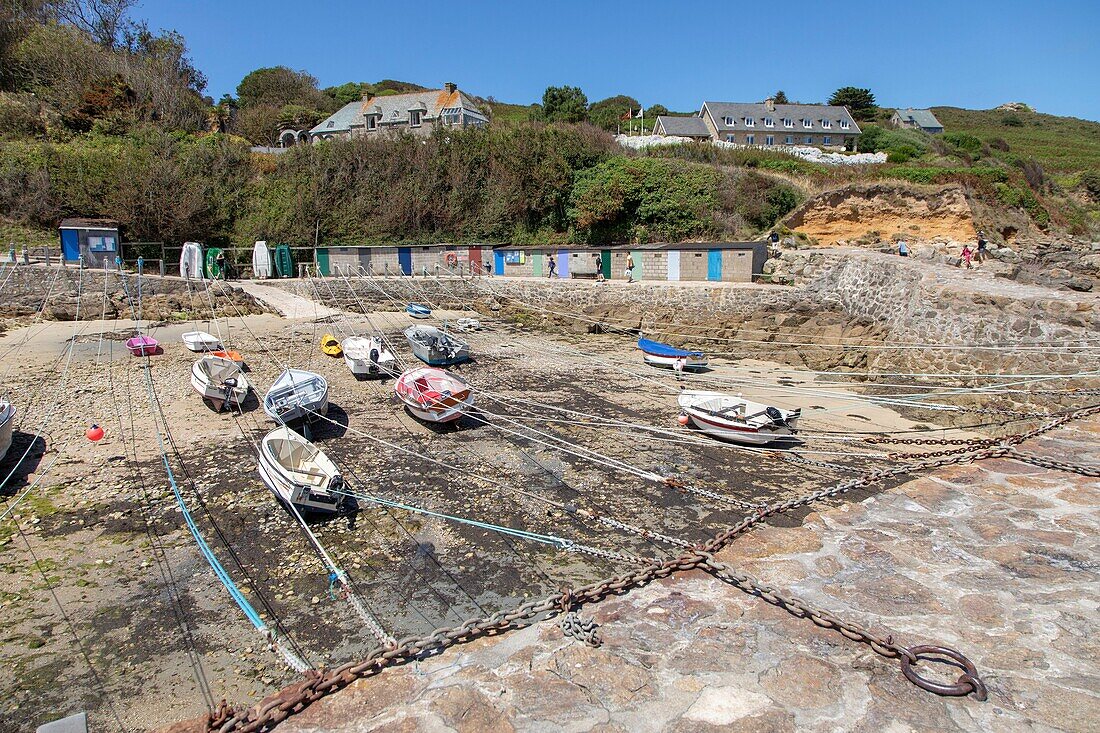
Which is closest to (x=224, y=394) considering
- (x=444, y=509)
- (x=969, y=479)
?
(x=444, y=509)

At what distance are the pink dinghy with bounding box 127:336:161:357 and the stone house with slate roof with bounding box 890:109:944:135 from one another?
213 feet

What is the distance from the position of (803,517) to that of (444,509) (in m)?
5.53

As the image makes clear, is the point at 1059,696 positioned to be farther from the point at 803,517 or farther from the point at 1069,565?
the point at 803,517

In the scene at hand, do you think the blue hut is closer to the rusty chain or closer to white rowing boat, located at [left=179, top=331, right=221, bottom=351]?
white rowing boat, located at [left=179, top=331, right=221, bottom=351]

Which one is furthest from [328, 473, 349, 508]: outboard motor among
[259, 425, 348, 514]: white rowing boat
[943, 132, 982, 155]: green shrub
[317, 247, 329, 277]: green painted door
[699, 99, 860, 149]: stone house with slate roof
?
[699, 99, 860, 149]: stone house with slate roof

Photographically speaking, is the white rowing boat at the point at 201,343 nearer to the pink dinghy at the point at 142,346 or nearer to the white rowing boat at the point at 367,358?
the pink dinghy at the point at 142,346

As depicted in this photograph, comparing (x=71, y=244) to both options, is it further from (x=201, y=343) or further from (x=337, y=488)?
(x=337, y=488)

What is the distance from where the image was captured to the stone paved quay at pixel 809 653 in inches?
158

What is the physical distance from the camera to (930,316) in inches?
703

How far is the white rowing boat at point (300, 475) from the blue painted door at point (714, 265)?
1929 cm

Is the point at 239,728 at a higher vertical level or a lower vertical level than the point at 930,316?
lower

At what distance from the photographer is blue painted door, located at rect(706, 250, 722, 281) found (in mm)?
25859

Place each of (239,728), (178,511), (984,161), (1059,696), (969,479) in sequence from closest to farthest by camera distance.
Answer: (239,728)
(1059,696)
(969,479)
(178,511)
(984,161)

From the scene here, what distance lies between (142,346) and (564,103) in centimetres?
4374
